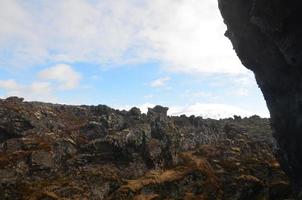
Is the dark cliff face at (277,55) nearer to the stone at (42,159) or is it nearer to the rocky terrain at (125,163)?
the rocky terrain at (125,163)

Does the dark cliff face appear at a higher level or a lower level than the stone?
higher

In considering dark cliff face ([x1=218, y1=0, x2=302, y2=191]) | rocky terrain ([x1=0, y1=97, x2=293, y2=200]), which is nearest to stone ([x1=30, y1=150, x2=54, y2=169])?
rocky terrain ([x1=0, y1=97, x2=293, y2=200])

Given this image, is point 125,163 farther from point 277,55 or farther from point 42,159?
point 277,55

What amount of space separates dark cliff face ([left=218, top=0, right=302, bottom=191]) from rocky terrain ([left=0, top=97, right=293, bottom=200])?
18.9 m

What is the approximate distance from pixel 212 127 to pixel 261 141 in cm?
1972

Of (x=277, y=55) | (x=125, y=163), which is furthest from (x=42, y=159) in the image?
(x=277, y=55)

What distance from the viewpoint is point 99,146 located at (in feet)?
249

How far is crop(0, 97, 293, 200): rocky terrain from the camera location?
64.9 m

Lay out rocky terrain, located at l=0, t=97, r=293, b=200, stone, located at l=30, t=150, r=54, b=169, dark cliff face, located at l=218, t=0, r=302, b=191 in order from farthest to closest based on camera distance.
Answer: stone, located at l=30, t=150, r=54, b=169
rocky terrain, located at l=0, t=97, r=293, b=200
dark cliff face, located at l=218, t=0, r=302, b=191

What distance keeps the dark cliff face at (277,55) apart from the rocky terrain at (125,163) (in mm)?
18878

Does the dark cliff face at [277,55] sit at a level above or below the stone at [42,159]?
above

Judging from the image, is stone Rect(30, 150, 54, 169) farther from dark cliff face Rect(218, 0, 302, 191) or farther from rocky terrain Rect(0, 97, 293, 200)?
dark cliff face Rect(218, 0, 302, 191)

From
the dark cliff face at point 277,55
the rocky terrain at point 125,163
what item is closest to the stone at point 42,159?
the rocky terrain at point 125,163

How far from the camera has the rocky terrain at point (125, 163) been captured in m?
64.9
